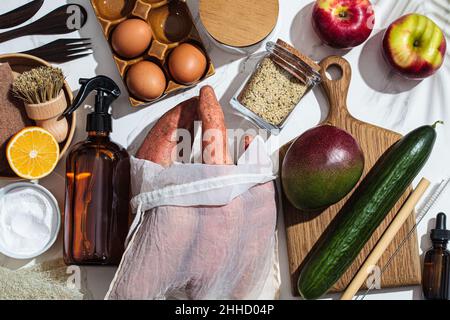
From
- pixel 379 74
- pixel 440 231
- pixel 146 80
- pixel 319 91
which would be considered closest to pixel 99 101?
pixel 146 80

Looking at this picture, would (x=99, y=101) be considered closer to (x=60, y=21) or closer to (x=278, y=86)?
(x=60, y=21)

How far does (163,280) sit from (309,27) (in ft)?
1.95

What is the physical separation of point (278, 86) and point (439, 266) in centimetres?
48

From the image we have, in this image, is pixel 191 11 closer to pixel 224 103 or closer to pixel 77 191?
pixel 224 103

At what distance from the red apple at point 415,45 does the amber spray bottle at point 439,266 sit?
0.30 meters

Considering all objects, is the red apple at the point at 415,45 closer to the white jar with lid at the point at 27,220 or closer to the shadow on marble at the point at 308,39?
the shadow on marble at the point at 308,39

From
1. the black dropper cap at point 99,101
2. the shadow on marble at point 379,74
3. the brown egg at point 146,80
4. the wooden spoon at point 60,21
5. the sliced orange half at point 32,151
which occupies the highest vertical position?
the wooden spoon at point 60,21

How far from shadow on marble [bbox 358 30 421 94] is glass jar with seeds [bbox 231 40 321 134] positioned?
143 mm

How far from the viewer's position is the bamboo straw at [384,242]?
43.1 inches

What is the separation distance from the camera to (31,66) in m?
1.12

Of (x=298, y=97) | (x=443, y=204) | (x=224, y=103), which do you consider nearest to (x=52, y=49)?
(x=224, y=103)

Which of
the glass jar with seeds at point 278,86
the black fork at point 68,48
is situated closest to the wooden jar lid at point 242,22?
the glass jar with seeds at point 278,86
